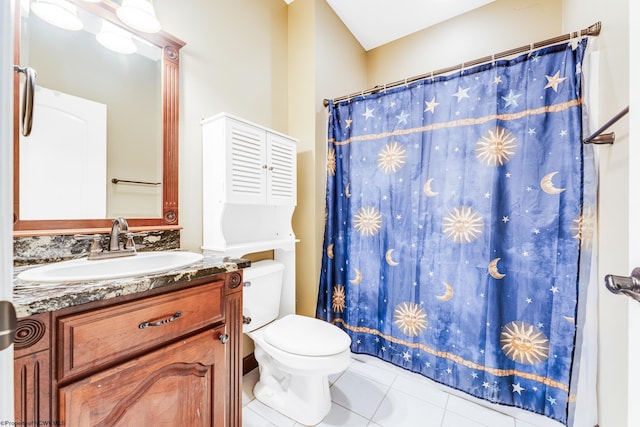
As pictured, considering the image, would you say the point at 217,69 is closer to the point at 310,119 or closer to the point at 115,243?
the point at 310,119

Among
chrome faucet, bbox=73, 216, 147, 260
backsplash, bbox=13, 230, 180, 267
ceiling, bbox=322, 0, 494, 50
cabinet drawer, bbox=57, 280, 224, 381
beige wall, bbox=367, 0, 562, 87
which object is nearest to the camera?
cabinet drawer, bbox=57, 280, 224, 381

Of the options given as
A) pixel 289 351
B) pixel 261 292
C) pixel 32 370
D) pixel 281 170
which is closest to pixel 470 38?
pixel 281 170

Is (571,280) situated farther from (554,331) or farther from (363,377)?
(363,377)

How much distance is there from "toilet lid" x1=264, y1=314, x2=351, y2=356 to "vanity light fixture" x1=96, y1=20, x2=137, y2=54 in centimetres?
154

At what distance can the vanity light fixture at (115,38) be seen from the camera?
3.58 ft

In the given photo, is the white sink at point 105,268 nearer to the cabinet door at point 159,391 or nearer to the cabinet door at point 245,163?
the cabinet door at point 159,391

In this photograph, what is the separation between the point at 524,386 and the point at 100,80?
252cm

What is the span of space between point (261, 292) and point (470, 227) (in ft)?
4.23

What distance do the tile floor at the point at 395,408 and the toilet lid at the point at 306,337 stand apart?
42cm

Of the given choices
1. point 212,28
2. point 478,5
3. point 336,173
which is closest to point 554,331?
point 336,173

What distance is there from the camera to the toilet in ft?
3.96

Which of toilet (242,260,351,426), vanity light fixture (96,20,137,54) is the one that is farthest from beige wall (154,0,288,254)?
toilet (242,260,351,426)

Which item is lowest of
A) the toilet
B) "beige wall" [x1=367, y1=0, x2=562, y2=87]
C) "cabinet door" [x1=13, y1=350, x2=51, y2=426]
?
the toilet

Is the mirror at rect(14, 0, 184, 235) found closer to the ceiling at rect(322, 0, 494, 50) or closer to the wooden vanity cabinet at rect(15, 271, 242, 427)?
the wooden vanity cabinet at rect(15, 271, 242, 427)
